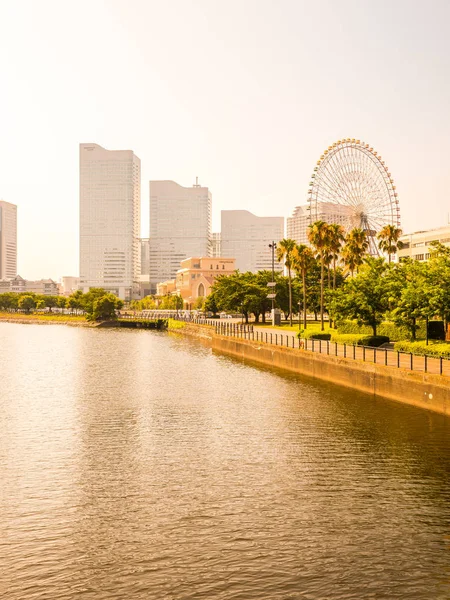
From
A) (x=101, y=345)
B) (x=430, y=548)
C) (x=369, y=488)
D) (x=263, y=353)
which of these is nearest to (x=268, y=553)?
(x=430, y=548)

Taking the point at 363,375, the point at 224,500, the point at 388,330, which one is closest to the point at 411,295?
the point at 363,375

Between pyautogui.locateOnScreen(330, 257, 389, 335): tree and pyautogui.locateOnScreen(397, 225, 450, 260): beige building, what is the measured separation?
56.5m

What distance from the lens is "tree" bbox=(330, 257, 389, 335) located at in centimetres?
5481

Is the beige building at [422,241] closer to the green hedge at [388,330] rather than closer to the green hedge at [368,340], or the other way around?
the green hedge at [388,330]

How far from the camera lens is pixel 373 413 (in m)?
34.2

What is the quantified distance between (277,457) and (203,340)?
243 feet

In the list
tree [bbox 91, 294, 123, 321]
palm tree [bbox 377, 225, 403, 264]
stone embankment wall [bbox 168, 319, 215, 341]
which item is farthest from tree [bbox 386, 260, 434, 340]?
tree [bbox 91, 294, 123, 321]

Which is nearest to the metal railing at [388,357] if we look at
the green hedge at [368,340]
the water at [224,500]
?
the green hedge at [368,340]

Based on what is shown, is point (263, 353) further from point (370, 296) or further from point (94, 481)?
point (94, 481)

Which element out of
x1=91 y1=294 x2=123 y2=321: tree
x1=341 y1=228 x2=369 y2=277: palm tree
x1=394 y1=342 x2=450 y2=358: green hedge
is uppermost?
x1=341 y1=228 x2=369 y2=277: palm tree

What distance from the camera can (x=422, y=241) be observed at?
4688 inches

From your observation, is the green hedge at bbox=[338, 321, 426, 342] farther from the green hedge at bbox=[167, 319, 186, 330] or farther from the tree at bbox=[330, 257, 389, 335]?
the green hedge at bbox=[167, 319, 186, 330]

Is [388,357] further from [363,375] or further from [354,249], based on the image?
[354,249]

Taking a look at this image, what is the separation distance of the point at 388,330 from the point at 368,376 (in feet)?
53.4
